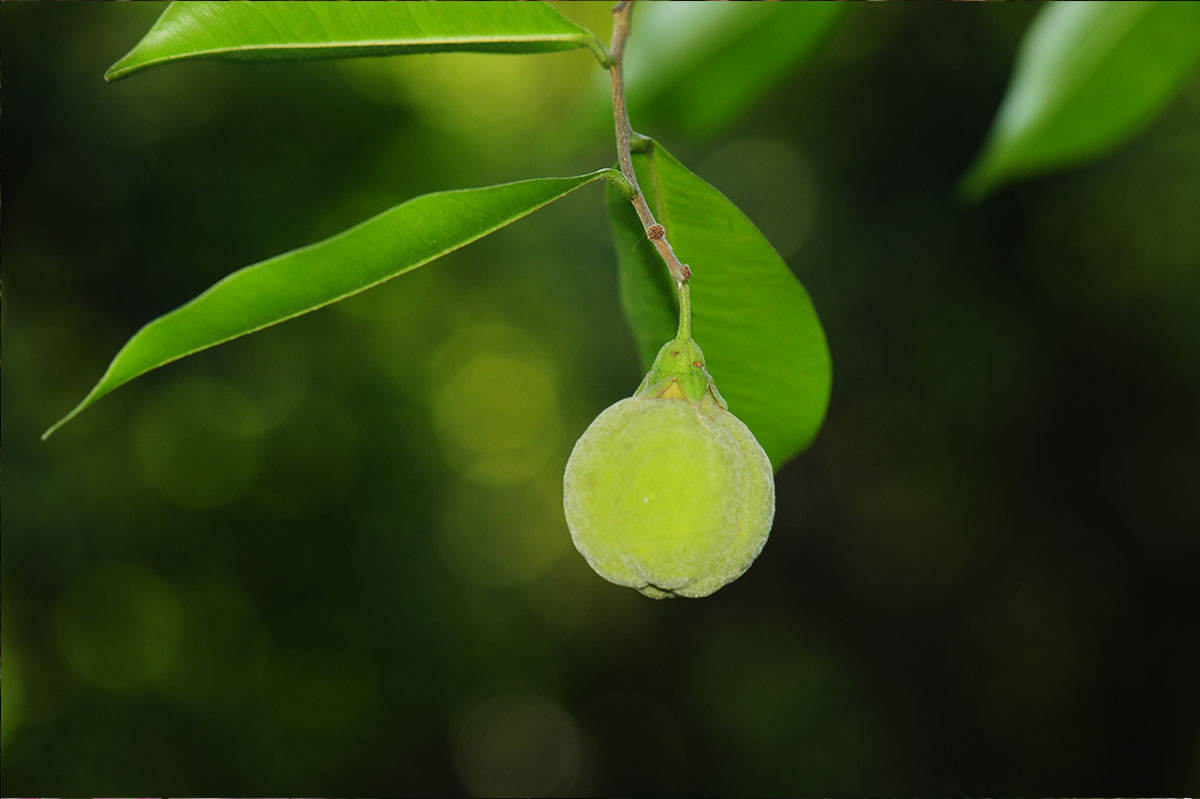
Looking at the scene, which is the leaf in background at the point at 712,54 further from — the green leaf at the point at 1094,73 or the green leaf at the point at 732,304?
the green leaf at the point at 732,304

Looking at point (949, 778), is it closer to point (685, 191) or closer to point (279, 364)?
point (279, 364)

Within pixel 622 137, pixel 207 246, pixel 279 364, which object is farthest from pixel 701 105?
pixel 279 364

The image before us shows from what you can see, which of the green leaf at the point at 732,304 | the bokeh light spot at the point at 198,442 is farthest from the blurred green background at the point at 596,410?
the green leaf at the point at 732,304

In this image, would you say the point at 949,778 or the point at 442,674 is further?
the point at 442,674

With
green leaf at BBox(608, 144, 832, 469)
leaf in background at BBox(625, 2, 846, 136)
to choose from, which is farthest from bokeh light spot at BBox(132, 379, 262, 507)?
green leaf at BBox(608, 144, 832, 469)

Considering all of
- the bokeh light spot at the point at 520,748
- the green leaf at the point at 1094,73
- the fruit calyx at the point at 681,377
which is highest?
the green leaf at the point at 1094,73

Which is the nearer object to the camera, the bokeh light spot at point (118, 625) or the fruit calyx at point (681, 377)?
the fruit calyx at point (681, 377)

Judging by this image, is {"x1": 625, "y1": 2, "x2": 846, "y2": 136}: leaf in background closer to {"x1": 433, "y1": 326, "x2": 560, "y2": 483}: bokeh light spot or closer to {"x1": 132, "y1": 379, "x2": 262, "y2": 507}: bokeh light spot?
{"x1": 132, "y1": 379, "x2": 262, "y2": 507}: bokeh light spot
